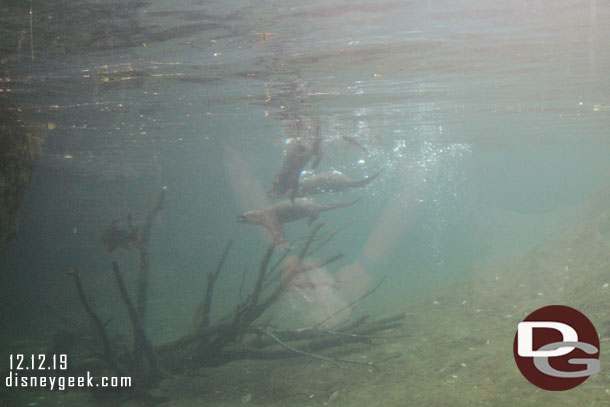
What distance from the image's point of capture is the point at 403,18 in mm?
9180

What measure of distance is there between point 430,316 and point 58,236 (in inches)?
1934

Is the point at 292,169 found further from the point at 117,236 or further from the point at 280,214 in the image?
the point at 117,236

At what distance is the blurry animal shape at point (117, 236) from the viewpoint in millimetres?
8781

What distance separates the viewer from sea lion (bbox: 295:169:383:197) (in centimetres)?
1381

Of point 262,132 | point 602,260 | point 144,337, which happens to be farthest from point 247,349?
point 262,132

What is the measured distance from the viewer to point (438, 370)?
870 centimetres

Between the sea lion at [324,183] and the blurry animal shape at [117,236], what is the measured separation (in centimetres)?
634

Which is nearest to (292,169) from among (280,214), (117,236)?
(280,214)

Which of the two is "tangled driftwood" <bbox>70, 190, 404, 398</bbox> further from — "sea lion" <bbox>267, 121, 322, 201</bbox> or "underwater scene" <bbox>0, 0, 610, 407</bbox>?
"sea lion" <bbox>267, 121, 322, 201</bbox>

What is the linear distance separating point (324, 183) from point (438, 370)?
770 centimetres

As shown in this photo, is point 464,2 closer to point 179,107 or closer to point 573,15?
point 573,15

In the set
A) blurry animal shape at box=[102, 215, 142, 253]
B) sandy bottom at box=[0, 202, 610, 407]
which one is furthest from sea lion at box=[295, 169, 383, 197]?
blurry animal shape at box=[102, 215, 142, 253]

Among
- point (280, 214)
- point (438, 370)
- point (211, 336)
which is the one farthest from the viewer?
point (280, 214)

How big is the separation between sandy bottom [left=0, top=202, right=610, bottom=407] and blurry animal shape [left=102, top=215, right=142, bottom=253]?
3653 mm
